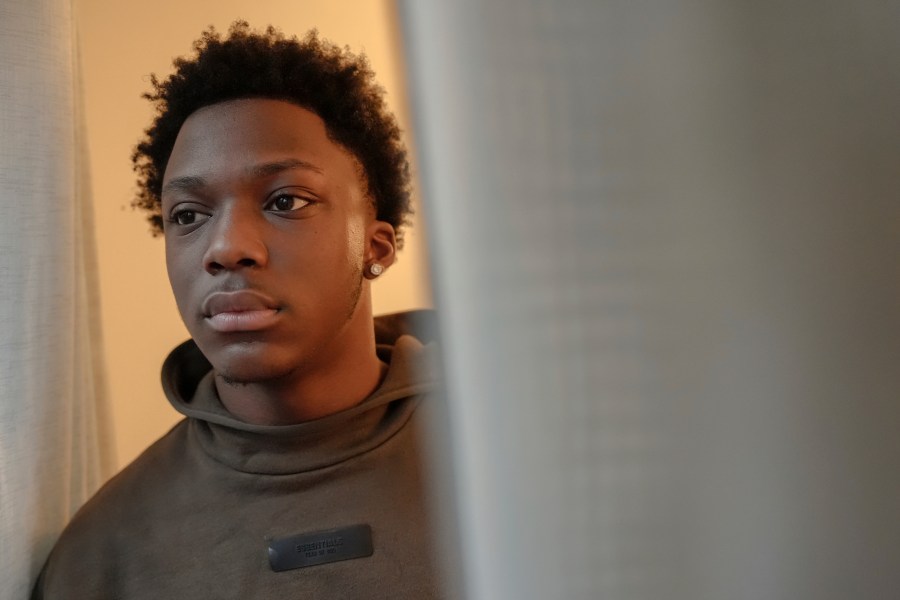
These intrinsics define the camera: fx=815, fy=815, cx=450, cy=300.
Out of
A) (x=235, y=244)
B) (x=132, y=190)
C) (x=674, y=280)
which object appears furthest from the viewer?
(x=132, y=190)

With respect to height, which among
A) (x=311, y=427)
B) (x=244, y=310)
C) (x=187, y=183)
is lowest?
(x=311, y=427)

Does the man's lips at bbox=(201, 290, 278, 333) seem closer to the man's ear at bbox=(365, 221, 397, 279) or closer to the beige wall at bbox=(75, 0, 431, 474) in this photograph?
the man's ear at bbox=(365, 221, 397, 279)

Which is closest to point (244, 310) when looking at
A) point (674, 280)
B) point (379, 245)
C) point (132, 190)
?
point (379, 245)

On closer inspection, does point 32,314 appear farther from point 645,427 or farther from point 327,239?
point 645,427

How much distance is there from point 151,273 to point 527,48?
969 mm

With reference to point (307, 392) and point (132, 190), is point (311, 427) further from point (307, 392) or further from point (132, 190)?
point (132, 190)

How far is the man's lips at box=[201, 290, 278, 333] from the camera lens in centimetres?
70

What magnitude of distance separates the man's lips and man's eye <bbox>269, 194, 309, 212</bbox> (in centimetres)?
8

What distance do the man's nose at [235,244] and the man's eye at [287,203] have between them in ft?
0.06

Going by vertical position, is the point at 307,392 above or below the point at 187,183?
below

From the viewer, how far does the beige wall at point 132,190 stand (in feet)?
3.23

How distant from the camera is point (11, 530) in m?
0.76

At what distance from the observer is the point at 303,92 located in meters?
0.76

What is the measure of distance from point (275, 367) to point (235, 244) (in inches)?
4.5
